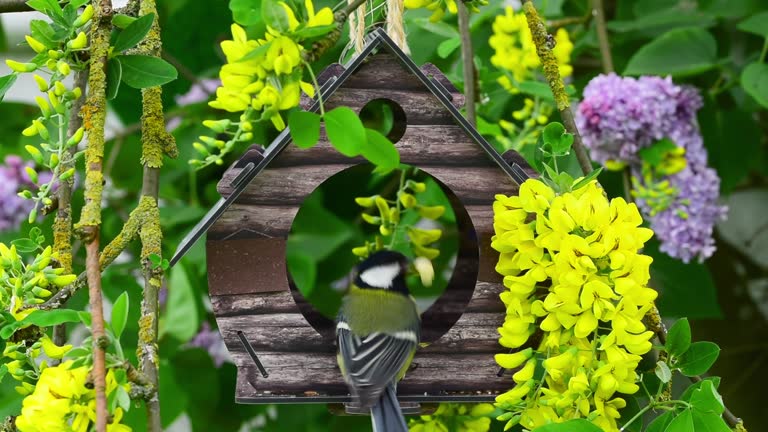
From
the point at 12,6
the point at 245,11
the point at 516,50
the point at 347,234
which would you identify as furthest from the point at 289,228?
the point at 347,234

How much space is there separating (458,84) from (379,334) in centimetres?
50

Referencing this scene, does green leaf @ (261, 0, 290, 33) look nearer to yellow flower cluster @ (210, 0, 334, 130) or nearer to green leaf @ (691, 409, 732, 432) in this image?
yellow flower cluster @ (210, 0, 334, 130)

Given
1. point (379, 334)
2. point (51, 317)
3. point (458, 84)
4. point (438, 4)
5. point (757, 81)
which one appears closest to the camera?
point (51, 317)

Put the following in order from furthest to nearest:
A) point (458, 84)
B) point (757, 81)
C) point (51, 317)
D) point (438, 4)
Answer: point (757, 81) → point (458, 84) → point (438, 4) → point (51, 317)

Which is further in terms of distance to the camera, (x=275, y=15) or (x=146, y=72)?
(x=146, y=72)

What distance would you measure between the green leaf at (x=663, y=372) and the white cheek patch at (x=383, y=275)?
0.24 meters

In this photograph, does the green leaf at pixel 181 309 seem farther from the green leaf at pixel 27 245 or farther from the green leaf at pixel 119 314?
the green leaf at pixel 119 314

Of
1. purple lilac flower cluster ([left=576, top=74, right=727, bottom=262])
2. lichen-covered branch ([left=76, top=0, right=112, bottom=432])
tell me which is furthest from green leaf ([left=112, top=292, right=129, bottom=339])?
purple lilac flower cluster ([left=576, top=74, right=727, bottom=262])

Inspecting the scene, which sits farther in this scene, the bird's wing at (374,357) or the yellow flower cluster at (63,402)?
the bird's wing at (374,357)

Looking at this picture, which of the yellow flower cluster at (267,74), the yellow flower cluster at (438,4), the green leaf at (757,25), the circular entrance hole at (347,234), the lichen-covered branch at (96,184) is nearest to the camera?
the lichen-covered branch at (96,184)

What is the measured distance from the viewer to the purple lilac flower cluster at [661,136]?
1.33 m

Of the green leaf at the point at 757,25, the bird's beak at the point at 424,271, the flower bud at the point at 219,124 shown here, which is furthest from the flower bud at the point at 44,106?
the green leaf at the point at 757,25

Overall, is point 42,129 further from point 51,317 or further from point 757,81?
point 757,81

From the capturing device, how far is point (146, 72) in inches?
32.0
